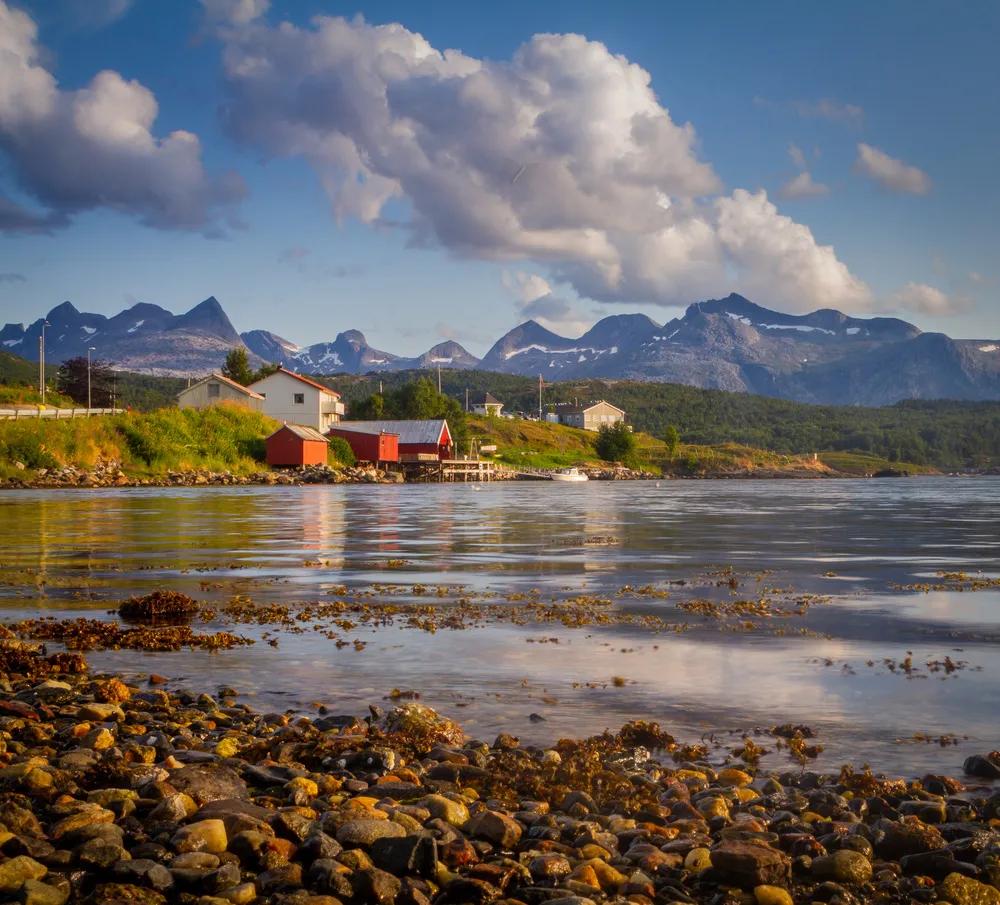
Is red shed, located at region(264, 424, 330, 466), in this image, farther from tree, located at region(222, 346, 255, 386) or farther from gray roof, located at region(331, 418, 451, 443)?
tree, located at region(222, 346, 255, 386)

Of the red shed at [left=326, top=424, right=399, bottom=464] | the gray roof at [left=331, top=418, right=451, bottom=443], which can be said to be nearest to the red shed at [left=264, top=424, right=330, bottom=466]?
the red shed at [left=326, top=424, right=399, bottom=464]

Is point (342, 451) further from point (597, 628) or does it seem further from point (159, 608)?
point (597, 628)

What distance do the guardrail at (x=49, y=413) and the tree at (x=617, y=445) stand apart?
321ft

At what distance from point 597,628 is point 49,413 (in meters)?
85.9

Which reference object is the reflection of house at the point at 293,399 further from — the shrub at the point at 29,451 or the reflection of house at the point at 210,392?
the shrub at the point at 29,451

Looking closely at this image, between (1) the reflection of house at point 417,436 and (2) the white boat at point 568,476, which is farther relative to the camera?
(2) the white boat at point 568,476

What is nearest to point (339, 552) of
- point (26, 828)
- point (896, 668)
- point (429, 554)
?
point (429, 554)

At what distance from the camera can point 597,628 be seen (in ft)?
46.8

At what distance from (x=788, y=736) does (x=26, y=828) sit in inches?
238

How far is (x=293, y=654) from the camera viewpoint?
12.3 metres

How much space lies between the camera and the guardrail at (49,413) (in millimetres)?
84312

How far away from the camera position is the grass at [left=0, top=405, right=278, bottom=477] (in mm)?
82000

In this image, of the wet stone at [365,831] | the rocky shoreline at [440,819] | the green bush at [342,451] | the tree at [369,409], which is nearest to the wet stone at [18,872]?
the rocky shoreline at [440,819]

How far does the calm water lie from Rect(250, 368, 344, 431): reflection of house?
80901 mm
